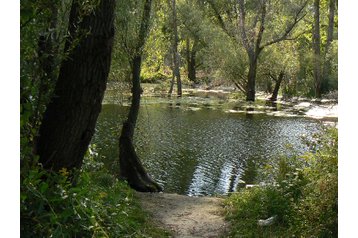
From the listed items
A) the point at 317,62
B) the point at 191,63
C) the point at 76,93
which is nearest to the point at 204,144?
the point at 76,93

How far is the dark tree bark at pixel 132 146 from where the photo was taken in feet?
31.6

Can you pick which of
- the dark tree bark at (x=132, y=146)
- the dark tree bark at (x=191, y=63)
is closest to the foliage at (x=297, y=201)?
the dark tree bark at (x=132, y=146)

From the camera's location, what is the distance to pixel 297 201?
639cm

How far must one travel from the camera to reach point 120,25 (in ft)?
30.0

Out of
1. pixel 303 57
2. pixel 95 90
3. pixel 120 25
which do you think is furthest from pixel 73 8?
pixel 303 57

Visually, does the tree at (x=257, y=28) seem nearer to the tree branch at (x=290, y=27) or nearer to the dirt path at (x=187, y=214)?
the tree branch at (x=290, y=27)

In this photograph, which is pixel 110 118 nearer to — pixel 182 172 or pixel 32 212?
pixel 182 172

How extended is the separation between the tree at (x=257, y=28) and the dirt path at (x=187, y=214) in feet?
74.9

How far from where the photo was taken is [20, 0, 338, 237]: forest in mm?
3064

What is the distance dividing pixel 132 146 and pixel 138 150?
4.28 meters

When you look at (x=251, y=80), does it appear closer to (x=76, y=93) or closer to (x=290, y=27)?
(x=290, y=27)

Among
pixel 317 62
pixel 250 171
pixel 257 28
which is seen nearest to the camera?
pixel 250 171

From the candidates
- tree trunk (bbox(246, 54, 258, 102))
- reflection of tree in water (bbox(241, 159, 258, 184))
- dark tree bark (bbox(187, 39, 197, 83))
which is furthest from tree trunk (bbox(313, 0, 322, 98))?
reflection of tree in water (bbox(241, 159, 258, 184))

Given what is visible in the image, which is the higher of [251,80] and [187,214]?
[251,80]
